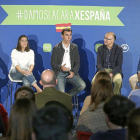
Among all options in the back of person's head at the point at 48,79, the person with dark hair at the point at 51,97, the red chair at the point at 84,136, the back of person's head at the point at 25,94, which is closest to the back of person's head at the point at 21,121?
the red chair at the point at 84,136

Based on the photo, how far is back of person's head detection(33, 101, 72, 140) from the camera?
1501 millimetres

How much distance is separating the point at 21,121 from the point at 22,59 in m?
3.95

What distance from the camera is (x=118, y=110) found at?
75.9 inches

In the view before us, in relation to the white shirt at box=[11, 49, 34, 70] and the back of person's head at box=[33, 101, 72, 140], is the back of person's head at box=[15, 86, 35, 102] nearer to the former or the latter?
the back of person's head at box=[33, 101, 72, 140]

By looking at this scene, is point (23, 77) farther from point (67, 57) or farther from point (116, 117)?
point (116, 117)

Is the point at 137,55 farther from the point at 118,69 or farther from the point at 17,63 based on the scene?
the point at 17,63

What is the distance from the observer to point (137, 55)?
635cm

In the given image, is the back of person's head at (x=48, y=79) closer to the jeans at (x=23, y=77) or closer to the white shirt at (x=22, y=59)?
the jeans at (x=23, y=77)

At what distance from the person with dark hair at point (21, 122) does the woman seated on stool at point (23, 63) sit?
3710mm

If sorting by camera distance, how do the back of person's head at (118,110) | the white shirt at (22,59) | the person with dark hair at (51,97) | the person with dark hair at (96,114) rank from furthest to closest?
the white shirt at (22,59) → the person with dark hair at (51,97) → the person with dark hair at (96,114) → the back of person's head at (118,110)

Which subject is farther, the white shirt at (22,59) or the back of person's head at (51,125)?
the white shirt at (22,59)

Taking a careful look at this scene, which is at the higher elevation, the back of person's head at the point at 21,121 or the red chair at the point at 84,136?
the back of person's head at the point at 21,121

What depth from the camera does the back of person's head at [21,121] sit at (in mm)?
1795

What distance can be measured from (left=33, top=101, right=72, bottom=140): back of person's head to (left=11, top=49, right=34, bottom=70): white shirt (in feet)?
13.7
